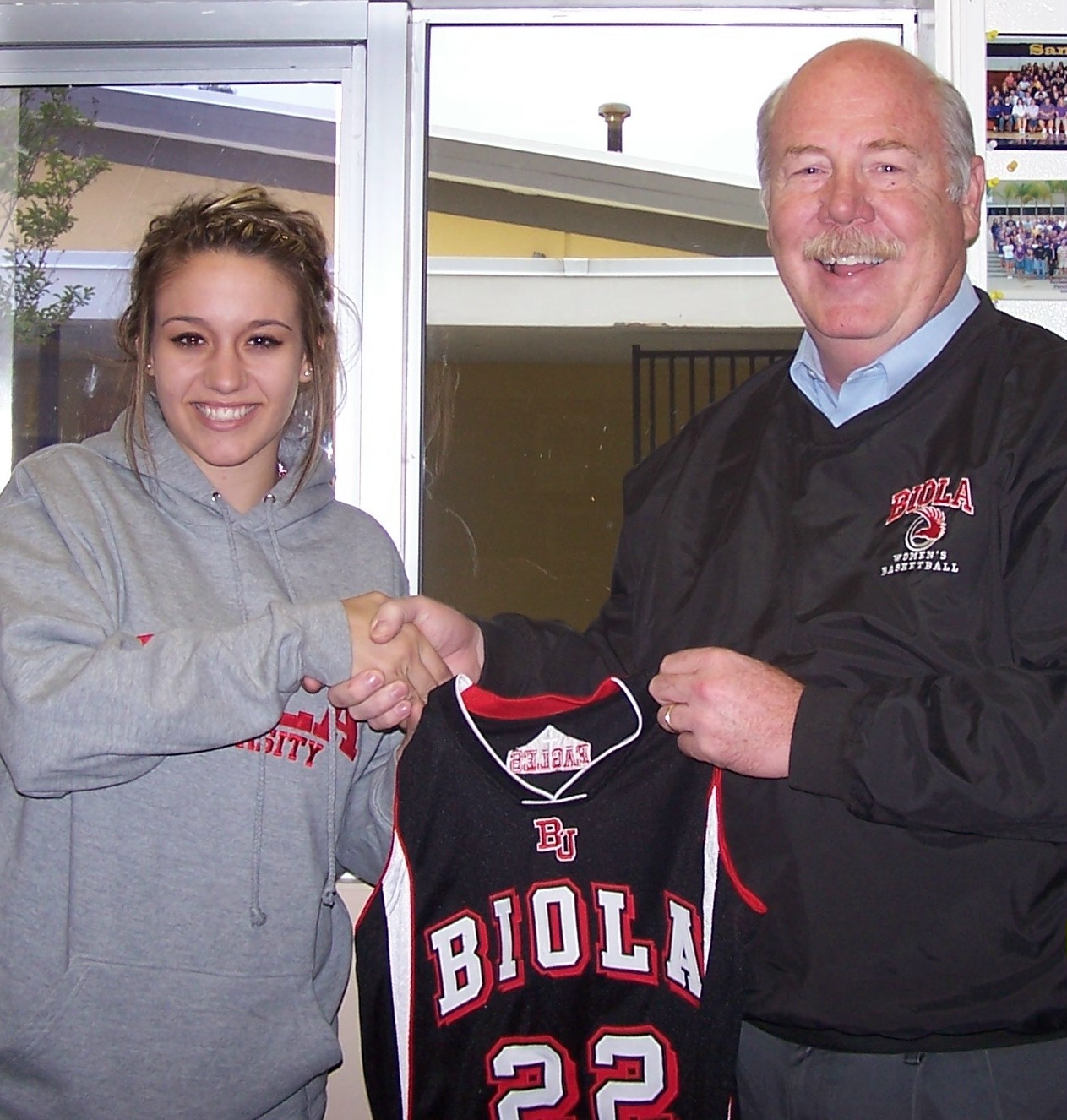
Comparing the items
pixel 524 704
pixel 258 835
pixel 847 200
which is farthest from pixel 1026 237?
pixel 258 835

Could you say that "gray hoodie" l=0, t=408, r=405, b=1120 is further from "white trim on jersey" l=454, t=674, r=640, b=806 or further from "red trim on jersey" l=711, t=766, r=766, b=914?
"red trim on jersey" l=711, t=766, r=766, b=914

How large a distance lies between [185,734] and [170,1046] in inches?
15.2

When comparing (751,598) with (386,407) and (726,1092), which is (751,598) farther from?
(386,407)

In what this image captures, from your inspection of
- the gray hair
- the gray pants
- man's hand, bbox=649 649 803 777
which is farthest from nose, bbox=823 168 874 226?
the gray pants

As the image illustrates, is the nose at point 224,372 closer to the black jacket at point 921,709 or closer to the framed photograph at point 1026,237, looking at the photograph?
the black jacket at point 921,709

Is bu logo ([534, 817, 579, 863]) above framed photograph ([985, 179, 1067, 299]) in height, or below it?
below

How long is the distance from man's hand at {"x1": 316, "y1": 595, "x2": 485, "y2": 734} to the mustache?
0.72m

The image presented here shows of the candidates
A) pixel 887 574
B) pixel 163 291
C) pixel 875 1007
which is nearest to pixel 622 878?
pixel 875 1007

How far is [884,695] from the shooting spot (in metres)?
1.29

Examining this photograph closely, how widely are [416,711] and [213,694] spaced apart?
30 cm

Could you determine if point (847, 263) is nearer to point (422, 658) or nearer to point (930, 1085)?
point (422, 658)

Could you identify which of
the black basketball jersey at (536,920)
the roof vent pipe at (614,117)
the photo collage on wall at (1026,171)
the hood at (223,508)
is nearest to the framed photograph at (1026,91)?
the photo collage on wall at (1026,171)

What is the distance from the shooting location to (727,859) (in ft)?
4.61

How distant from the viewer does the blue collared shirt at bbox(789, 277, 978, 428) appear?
4.98ft
